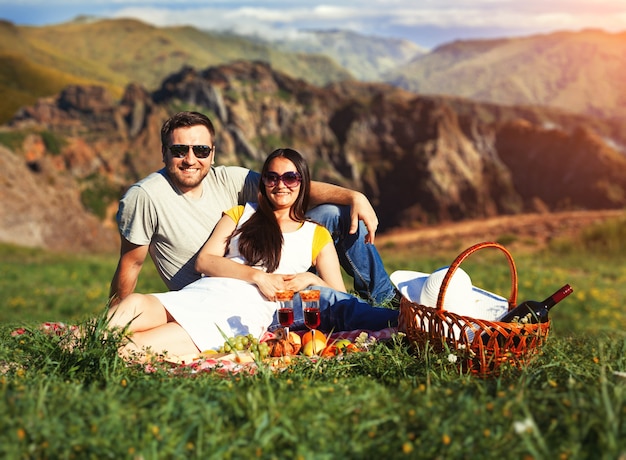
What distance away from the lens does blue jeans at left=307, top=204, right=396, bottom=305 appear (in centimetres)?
560

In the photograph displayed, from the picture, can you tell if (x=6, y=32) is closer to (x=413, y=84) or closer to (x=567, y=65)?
(x=413, y=84)

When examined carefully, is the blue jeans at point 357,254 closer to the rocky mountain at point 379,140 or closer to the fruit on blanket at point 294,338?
the fruit on blanket at point 294,338

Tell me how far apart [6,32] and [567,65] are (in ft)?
390

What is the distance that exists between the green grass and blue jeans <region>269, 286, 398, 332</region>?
1.03m

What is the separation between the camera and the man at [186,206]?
5113 millimetres

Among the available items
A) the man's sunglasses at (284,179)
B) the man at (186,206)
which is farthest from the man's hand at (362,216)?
the man's sunglasses at (284,179)

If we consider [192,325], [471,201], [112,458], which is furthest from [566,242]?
[471,201]

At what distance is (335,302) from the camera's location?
5.12m

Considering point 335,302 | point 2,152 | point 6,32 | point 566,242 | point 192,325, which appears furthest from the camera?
point 6,32

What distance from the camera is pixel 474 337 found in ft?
12.9

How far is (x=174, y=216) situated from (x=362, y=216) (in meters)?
1.47

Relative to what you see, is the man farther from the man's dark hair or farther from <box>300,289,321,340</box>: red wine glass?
<box>300,289,321,340</box>: red wine glass

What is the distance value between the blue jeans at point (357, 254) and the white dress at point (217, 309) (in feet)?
3.08

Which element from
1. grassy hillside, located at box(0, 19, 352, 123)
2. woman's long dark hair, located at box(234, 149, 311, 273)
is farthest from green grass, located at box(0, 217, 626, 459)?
grassy hillside, located at box(0, 19, 352, 123)
